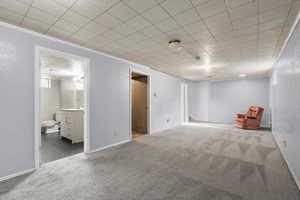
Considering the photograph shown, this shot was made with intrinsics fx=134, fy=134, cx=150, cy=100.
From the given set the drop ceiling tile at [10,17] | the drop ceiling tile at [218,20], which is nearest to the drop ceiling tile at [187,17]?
the drop ceiling tile at [218,20]

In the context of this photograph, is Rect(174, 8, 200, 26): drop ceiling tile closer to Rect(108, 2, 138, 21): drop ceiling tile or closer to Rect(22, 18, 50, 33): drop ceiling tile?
Rect(108, 2, 138, 21): drop ceiling tile

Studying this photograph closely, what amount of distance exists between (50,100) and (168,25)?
20.8 feet

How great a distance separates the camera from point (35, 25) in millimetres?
2191

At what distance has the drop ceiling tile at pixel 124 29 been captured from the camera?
2234 mm

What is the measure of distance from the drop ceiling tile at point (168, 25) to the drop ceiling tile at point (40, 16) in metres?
1.61

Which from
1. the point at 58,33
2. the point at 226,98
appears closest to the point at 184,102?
the point at 226,98

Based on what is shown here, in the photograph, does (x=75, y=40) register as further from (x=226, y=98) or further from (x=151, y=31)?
(x=226, y=98)

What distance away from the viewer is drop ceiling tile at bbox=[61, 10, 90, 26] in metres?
1.91

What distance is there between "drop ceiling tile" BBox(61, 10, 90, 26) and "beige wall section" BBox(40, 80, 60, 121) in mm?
5224

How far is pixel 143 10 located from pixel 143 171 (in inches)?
99.9

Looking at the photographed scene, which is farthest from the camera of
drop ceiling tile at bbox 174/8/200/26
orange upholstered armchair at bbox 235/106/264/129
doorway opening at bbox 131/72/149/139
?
orange upholstered armchair at bbox 235/106/264/129

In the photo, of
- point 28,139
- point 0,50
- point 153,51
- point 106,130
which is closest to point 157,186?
point 106,130

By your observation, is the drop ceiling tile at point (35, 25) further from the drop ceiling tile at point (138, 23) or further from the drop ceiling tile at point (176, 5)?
the drop ceiling tile at point (176, 5)

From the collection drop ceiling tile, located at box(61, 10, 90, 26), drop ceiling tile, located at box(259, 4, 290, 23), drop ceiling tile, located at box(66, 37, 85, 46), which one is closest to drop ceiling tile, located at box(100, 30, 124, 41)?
drop ceiling tile, located at box(61, 10, 90, 26)
